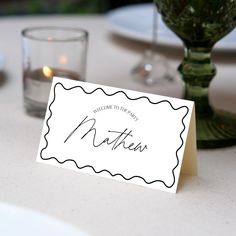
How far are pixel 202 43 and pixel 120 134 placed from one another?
0.16m

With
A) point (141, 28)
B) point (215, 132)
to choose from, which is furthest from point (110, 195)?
point (141, 28)

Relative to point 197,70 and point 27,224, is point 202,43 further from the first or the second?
point 27,224

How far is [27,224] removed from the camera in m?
0.53

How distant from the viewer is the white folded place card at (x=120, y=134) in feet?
1.84

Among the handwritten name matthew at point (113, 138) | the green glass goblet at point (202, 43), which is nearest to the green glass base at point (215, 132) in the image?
the green glass goblet at point (202, 43)

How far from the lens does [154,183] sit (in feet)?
1.85

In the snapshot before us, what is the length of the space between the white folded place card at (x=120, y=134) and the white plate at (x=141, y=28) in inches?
16.8

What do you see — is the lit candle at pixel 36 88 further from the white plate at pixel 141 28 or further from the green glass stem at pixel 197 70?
the white plate at pixel 141 28

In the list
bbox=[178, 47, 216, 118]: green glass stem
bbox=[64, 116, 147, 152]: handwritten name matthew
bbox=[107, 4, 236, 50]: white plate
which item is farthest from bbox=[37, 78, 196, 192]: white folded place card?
bbox=[107, 4, 236, 50]: white plate

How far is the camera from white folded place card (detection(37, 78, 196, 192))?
1.84ft

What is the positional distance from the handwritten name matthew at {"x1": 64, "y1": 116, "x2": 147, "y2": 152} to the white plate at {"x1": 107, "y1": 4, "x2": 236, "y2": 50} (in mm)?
436

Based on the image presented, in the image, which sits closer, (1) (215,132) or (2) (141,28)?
(1) (215,132)

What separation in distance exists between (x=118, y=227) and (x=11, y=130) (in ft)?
0.80

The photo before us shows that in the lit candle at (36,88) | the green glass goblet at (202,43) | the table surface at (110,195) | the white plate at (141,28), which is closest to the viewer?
the table surface at (110,195)
